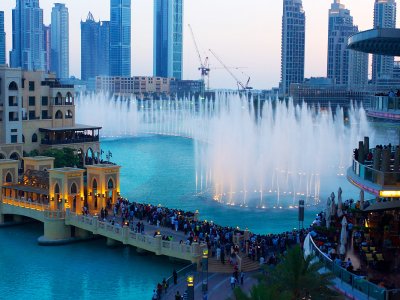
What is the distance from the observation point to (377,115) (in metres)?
21.8

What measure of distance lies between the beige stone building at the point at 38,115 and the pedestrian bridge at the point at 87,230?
1184cm

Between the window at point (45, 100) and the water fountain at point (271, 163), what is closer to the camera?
the water fountain at point (271, 163)

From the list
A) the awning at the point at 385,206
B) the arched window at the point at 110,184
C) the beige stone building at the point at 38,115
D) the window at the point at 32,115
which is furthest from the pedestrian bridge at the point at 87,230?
the window at the point at 32,115

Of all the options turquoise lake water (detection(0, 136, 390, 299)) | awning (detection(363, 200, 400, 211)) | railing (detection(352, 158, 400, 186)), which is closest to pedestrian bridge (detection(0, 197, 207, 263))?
turquoise lake water (detection(0, 136, 390, 299))

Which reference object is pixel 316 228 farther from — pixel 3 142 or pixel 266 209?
pixel 3 142

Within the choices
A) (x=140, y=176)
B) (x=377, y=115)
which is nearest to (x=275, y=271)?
(x=377, y=115)

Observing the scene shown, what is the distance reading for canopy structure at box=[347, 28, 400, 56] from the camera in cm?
2127

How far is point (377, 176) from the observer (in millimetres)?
20016

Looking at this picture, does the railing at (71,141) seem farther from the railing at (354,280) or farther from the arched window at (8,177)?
the railing at (354,280)

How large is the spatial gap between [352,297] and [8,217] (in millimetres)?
29292

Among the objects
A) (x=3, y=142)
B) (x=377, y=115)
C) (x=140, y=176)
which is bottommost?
(x=140, y=176)

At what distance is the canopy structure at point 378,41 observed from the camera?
837 inches

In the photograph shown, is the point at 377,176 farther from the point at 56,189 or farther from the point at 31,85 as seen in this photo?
the point at 31,85

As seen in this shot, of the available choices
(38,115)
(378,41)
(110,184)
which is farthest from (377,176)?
(38,115)
